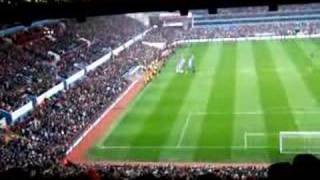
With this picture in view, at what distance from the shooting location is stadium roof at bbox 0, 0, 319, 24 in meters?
13.1

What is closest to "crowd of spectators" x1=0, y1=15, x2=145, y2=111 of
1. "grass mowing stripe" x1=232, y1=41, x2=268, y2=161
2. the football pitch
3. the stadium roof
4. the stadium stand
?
the stadium stand

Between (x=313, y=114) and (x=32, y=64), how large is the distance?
60.7 ft

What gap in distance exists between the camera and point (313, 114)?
3023 cm

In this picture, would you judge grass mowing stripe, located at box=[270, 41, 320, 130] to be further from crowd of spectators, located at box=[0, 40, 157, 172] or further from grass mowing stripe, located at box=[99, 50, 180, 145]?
crowd of spectators, located at box=[0, 40, 157, 172]

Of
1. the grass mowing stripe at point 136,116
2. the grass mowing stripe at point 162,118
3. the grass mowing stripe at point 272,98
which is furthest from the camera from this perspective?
the grass mowing stripe at point 136,116

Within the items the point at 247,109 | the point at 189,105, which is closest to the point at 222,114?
the point at 247,109

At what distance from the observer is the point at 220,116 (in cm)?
3102

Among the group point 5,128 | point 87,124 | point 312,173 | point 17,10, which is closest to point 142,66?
point 87,124

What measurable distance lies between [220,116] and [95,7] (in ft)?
59.8

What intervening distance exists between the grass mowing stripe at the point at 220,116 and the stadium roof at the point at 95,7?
A: 40.5 feet

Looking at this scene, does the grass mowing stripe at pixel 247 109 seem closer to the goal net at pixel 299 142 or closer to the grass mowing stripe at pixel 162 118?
the goal net at pixel 299 142

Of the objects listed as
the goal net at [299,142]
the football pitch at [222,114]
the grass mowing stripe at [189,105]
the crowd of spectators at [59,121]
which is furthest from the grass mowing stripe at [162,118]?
the goal net at [299,142]

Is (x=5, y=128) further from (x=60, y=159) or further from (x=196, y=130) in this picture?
(x=196, y=130)

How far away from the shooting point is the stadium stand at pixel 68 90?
64.4ft
